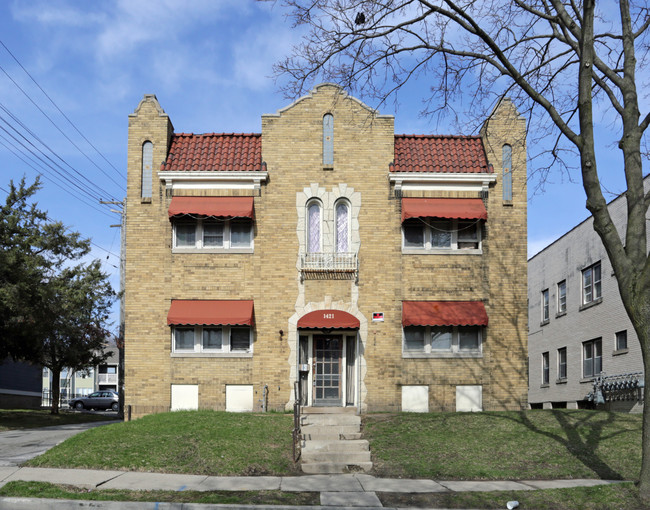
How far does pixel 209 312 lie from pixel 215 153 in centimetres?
485

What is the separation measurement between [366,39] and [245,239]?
31.3 ft

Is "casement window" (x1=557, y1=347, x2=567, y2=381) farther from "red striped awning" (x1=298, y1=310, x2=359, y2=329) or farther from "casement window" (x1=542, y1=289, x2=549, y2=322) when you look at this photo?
"red striped awning" (x1=298, y1=310, x2=359, y2=329)

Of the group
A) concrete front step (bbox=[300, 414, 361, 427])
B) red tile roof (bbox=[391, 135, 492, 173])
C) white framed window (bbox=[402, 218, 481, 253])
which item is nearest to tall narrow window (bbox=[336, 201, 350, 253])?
white framed window (bbox=[402, 218, 481, 253])

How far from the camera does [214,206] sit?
66.3 ft

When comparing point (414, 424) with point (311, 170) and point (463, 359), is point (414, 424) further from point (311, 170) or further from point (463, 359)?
point (311, 170)

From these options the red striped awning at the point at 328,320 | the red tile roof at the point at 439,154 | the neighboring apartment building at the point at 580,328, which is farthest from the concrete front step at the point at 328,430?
the neighboring apartment building at the point at 580,328

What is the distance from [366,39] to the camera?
12359mm

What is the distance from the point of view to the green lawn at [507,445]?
13.4 metres

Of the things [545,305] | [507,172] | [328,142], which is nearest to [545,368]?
[545,305]

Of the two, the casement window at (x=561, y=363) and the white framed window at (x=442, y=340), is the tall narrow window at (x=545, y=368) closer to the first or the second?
the casement window at (x=561, y=363)

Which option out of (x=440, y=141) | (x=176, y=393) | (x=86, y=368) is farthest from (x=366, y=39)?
(x=86, y=368)

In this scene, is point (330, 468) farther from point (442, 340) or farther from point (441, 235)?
point (441, 235)

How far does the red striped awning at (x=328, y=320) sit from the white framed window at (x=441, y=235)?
273 cm

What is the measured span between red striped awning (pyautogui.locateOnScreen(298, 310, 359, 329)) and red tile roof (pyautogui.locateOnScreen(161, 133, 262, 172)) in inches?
181
